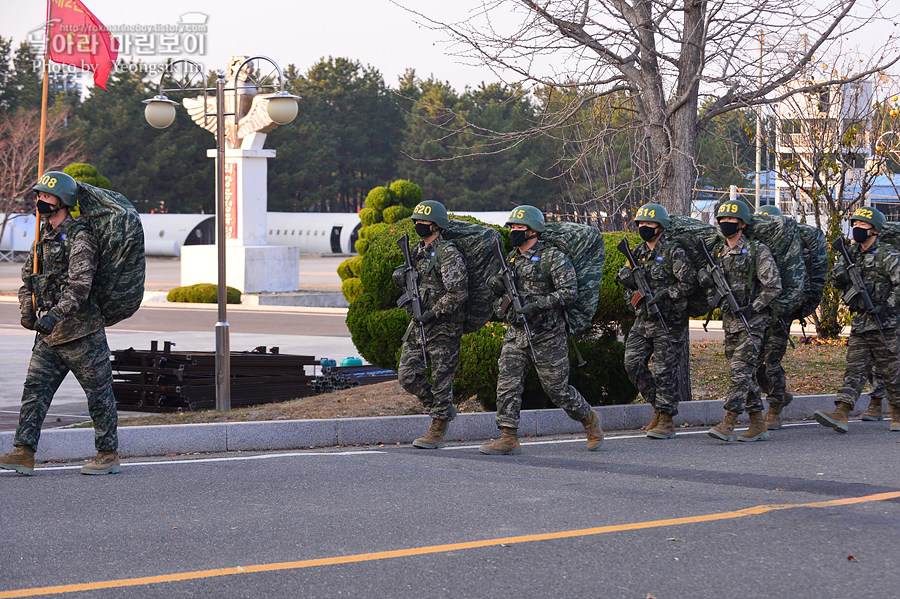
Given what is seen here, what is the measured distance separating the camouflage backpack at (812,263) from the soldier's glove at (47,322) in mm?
6553

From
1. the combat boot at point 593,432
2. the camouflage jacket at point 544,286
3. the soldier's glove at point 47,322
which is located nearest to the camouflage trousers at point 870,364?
the combat boot at point 593,432

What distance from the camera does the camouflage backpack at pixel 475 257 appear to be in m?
9.27

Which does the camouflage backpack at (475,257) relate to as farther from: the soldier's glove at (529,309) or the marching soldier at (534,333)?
the soldier's glove at (529,309)

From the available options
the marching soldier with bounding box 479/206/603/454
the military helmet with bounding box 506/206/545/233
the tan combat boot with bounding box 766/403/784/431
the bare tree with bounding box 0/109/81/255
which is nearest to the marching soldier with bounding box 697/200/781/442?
the tan combat boot with bounding box 766/403/784/431

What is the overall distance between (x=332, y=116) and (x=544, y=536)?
3117 inches

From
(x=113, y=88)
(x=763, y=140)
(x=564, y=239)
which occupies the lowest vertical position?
(x=564, y=239)

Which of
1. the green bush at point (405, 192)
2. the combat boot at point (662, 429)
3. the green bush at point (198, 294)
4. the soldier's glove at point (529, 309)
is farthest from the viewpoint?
the green bush at point (198, 294)

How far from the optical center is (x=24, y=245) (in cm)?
5766

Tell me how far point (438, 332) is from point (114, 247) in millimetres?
2637

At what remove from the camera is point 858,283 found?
1056 cm

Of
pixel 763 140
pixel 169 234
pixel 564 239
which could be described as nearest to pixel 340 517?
pixel 564 239

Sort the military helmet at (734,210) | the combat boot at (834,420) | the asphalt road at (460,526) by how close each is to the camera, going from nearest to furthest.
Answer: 1. the asphalt road at (460,526)
2. the military helmet at (734,210)
3. the combat boot at (834,420)

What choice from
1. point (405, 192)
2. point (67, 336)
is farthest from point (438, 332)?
point (405, 192)

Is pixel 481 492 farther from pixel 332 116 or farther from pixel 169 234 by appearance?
pixel 332 116
